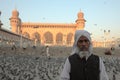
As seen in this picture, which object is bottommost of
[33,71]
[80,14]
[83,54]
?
[33,71]

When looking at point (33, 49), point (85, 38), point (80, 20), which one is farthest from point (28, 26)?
point (85, 38)

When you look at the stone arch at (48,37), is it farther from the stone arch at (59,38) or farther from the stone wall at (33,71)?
the stone wall at (33,71)

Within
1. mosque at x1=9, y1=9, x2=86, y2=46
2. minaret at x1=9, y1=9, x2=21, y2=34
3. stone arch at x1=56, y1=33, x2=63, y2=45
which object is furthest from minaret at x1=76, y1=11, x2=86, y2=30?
Answer: minaret at x1=9, y1=9, x2=21, y2=34

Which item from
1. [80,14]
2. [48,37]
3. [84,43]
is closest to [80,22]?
[80,14]

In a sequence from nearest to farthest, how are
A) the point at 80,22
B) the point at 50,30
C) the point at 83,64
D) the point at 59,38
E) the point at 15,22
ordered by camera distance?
the point at 83,64 → the point at 15,22 → the point at 80,22 → the point at 50,30 → the point at 59,38

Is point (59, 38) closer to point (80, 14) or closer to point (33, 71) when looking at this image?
point (80, 14)

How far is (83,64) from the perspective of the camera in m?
3.02

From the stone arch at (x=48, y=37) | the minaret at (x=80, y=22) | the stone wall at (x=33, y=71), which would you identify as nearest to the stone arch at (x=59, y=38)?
the stone arch at (x=48, y=37)

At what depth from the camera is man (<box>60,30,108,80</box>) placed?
3004mm

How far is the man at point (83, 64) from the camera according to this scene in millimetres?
3004

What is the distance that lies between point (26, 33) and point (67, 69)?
102456mm

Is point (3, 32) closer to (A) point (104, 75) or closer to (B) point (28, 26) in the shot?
(B) point (28, 26)

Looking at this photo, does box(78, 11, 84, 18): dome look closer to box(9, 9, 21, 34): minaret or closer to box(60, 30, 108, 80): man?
box(9, 9, 21, 34): minaret

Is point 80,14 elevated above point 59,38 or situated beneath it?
elevated above
